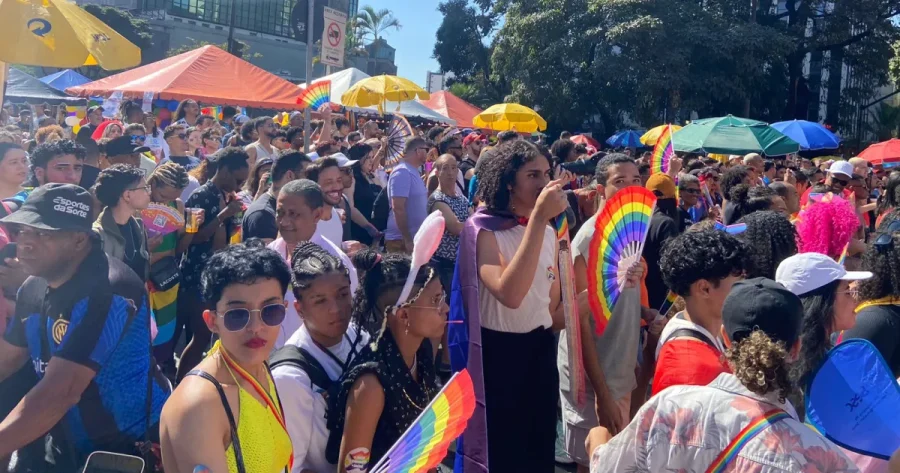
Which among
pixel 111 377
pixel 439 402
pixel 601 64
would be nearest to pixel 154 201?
pixel 111 377

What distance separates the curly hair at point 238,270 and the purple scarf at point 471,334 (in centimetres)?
119

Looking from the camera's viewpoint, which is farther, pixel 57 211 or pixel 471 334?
pixel 471 334

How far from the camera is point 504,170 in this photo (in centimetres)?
348

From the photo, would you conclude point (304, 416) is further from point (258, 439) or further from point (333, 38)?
point (333, 38)

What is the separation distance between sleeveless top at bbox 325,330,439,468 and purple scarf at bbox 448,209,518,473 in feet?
2.40

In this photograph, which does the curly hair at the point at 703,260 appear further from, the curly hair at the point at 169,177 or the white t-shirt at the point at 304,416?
the curly hair at the point at 169,177

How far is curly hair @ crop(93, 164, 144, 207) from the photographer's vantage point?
4383 millimetres

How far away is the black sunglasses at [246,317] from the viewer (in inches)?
85.0

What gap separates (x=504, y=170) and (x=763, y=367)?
173 centimetres

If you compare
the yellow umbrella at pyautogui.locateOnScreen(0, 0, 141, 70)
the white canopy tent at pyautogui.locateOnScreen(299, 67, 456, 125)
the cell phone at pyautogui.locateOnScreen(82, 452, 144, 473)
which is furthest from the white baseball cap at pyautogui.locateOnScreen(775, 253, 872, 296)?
the white canopy tent at pyautogui.locateOnScreen(299, 67, 456, 125)

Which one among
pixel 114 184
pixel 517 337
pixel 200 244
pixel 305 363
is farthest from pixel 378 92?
pixel 305 363

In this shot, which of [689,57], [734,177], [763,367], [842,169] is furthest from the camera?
[689,57]

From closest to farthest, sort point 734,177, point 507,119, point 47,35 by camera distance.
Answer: point 47,35
point 734,177
point 507,119

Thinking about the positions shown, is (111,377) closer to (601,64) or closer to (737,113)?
(601,64)
